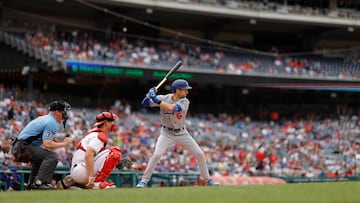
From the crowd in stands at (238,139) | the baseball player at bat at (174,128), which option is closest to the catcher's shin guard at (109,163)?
the baseball player at bat at (174,128)

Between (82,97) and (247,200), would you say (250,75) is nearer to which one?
(82,97)

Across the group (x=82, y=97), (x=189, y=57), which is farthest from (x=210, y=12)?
(x=82, y=97)

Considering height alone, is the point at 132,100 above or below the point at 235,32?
below

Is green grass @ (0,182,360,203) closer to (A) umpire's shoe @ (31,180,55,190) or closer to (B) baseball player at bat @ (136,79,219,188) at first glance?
(A) umpire's shoe @ (31,180,55,190)

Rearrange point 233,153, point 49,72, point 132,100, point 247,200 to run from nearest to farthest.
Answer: point 247,200, point 233,153, point 49,72, point 132,100

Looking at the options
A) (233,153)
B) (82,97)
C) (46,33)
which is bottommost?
(233,153)

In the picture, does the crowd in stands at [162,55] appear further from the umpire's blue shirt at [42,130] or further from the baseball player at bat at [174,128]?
the umpire's blue shirt at [42,130]

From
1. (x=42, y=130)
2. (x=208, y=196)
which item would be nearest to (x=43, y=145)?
(x=42, y=130)
